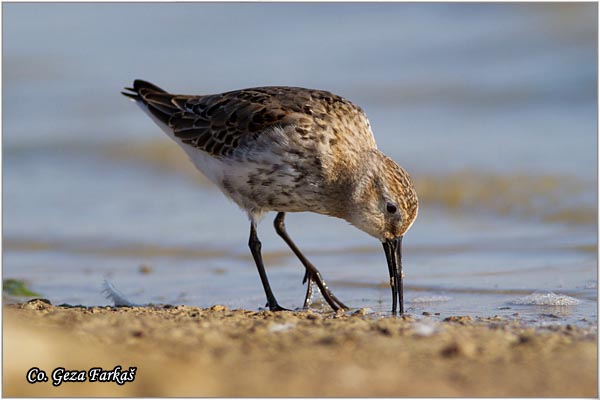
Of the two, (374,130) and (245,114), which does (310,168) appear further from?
(374,130)

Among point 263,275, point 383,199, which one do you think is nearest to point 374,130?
point 263,275

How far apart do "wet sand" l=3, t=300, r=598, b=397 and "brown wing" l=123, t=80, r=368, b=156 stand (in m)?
1.94

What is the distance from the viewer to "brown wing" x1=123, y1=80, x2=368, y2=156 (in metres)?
7.12

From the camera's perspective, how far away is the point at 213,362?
14.6 ft

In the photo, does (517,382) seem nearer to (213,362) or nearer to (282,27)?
(213,362)

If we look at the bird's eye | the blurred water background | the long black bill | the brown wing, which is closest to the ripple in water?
the blurred water background

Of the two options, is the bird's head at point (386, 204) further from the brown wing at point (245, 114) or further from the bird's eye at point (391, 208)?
the brown wing at point (245, 114)

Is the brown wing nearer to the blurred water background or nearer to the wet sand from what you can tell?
the blurred water background

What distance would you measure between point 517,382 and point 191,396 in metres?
1.45

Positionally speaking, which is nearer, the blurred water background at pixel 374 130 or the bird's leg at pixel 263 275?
the bird's leg at pixel 263 275

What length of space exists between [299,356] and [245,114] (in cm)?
319

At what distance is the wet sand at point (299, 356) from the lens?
4.12 m

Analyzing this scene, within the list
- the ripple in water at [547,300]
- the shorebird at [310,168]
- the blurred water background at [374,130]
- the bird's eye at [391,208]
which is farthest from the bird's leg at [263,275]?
the ripple in water at [547,300]

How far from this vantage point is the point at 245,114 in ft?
24.3
